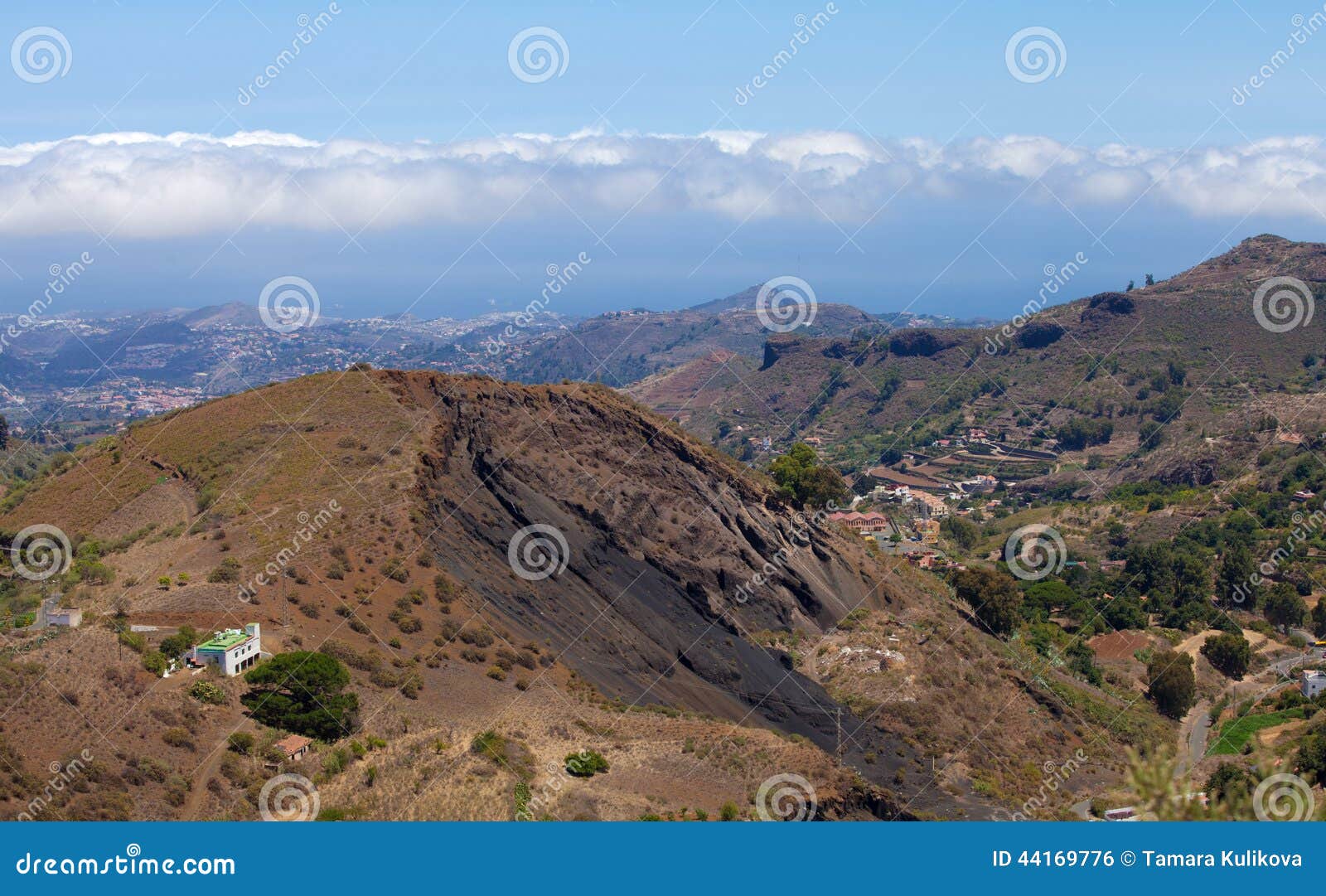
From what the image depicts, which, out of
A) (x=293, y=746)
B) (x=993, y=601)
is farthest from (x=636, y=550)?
(x=993, y=601)

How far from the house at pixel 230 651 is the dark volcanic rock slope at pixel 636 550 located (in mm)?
7832

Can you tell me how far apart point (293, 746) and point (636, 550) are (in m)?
16.8

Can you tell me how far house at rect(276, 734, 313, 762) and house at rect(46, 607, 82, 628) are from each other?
6.97 m

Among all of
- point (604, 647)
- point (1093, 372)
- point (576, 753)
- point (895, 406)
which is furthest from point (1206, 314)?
point (576, 753)

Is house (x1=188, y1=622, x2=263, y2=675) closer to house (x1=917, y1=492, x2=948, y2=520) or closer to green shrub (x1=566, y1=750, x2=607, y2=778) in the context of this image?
green shrub (x1=566, y1=750, x2=607, y2=778)

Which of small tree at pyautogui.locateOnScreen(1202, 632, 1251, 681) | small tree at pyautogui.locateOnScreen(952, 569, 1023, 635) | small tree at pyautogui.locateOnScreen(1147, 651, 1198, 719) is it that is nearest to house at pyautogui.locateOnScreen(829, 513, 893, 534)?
small tree at pyautogui.locateOnScreen(952, 569, 1023, 635)

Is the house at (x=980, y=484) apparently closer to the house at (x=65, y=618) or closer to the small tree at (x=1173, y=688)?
the small tree at (x=1173, y=688)

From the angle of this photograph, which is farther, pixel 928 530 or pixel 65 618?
pixel 928 530

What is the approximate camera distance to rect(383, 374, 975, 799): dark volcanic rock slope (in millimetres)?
32500

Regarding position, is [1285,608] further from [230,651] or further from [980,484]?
[230,651]

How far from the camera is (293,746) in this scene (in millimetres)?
22578

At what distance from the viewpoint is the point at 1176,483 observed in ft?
269

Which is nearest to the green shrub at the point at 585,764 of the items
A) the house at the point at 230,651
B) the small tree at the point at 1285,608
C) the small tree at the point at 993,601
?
the house at the point at 230,651

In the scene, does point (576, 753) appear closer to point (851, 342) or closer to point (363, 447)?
point (363, 447)
